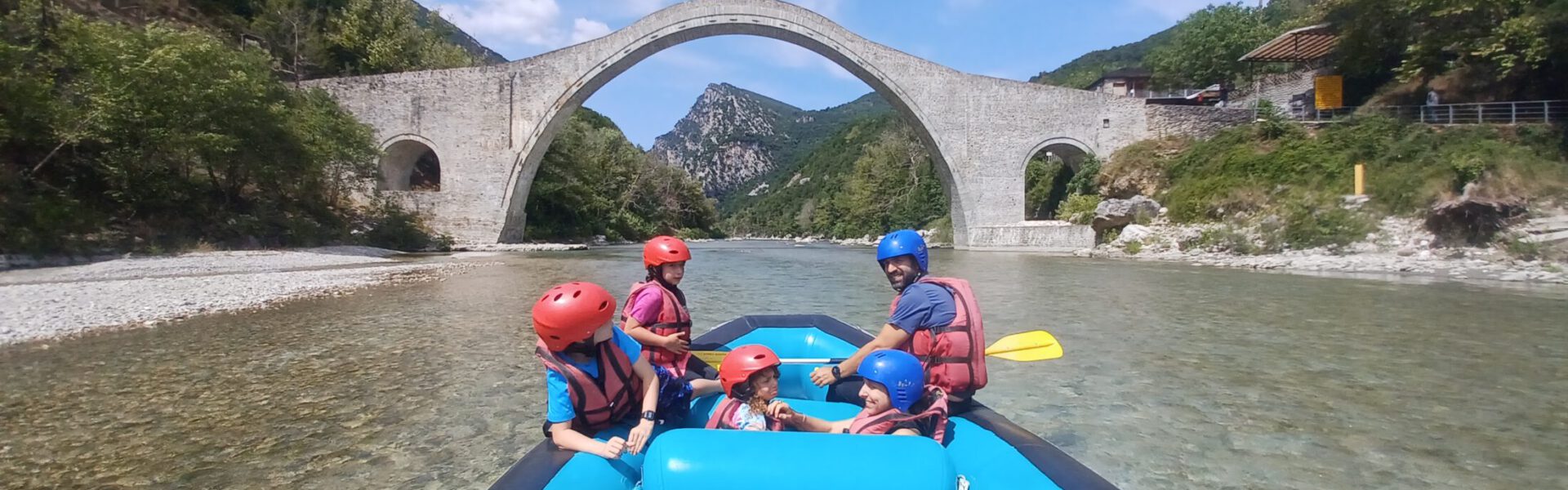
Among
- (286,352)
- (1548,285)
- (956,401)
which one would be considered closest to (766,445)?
(956,401)

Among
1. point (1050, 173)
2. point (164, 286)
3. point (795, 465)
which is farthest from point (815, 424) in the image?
point (1050, 173)

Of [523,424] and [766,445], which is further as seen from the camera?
[523,424]

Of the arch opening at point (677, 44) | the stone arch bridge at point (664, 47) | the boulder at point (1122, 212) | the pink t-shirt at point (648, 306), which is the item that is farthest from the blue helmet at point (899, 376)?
the arch opening at point (677, 44)

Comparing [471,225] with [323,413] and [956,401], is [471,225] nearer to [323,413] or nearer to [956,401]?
[323,413]

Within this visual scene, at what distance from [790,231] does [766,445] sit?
5889 centimetres

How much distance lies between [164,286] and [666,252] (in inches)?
332

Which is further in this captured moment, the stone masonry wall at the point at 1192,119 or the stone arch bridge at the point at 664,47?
the stone arch bridge at the point at 664,47

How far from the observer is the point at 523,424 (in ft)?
11.4

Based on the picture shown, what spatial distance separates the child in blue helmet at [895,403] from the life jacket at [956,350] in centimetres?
21

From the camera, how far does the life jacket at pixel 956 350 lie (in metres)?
2.56

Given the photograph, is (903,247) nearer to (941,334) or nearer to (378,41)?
(941,334)

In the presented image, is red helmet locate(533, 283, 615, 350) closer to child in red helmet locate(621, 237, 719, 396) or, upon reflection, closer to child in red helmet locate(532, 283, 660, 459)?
child in red helmet locate(532, 283, 660, 459)

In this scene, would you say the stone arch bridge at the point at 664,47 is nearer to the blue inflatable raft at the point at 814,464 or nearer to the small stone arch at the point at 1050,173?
the small stone arch at the point at 1050,173

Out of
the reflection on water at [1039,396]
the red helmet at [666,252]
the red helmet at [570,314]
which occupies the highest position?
the red helmet at [666,252]
